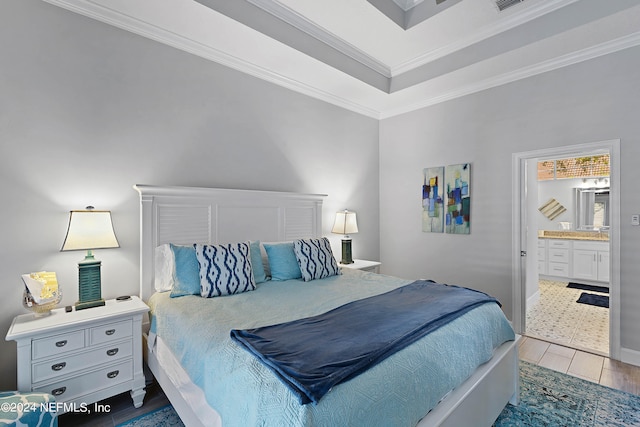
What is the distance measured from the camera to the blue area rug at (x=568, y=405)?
1969mm

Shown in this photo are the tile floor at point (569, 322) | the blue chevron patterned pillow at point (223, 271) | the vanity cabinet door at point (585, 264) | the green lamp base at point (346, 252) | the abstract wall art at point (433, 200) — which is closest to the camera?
the blue chevron patterned pillow at point (223, 271)

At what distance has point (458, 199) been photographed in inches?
150

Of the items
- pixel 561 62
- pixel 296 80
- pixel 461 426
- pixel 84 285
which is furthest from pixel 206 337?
pixel 561 62

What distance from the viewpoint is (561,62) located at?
3031 millimetres

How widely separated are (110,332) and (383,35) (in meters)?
3.47

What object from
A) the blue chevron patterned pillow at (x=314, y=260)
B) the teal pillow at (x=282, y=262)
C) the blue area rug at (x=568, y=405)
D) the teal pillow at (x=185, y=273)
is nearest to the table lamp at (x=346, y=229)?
the blue chevron patterned pillow at (x=314, y=260)

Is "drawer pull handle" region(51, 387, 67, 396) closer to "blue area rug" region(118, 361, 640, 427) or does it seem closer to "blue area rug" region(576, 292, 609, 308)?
"blue area rug" region(118, 361, 640, 427)

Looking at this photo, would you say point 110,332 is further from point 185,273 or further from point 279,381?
point 279,381

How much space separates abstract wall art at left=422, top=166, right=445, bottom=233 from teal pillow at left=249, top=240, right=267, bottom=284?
240 centimetres

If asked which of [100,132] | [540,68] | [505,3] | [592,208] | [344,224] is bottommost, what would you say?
[344,224]

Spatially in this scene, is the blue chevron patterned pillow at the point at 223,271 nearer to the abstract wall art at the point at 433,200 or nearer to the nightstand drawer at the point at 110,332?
the nightstand drawer at the point at 110,332

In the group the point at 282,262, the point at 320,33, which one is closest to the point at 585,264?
the point at 282,262

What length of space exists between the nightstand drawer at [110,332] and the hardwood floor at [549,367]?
1.70 feet

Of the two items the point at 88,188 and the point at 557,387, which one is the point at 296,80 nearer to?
the point at 88,188
